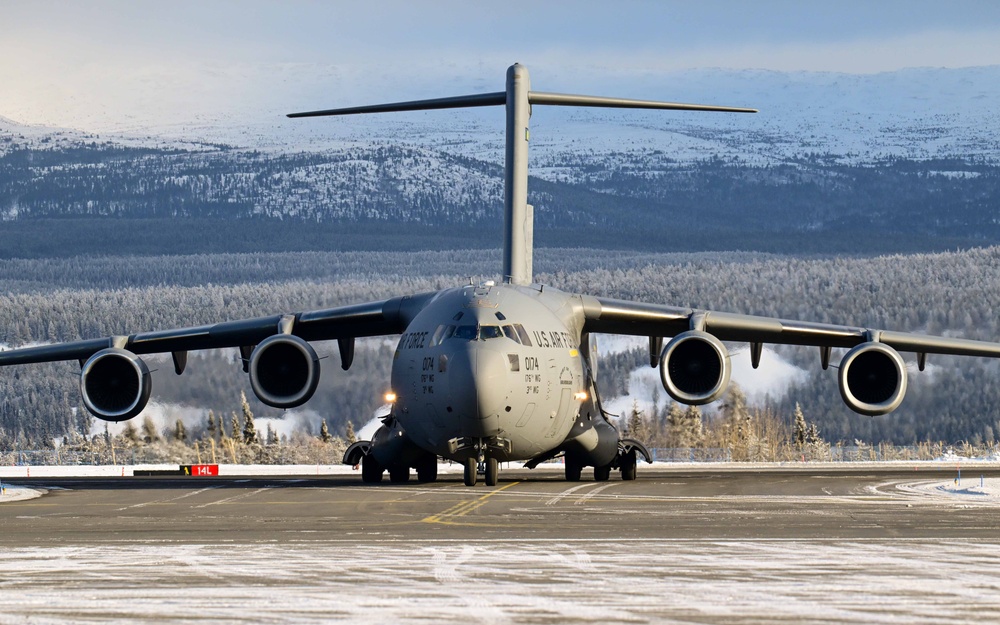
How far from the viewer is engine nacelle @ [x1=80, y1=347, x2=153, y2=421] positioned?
31.0m

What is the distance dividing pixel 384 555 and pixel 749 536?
427cm

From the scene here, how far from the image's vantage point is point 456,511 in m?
22.4

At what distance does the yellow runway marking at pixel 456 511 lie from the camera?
20.8 metres

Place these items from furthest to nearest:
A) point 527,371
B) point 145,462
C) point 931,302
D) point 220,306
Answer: point 220,306
point 931,302
point 145,462
point 527,371

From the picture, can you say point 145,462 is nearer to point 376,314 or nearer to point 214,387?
point 214,387

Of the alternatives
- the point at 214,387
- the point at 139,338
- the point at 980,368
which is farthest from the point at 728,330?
the point at 980,368

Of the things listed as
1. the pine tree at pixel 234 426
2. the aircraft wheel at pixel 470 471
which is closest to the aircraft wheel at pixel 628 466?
the aircraft wheel at pixel 470 471

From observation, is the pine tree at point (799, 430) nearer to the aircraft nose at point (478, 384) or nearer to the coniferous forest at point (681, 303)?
the coniferous forest at point (681, 303)

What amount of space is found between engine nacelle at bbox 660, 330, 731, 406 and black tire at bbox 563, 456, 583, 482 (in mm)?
2693

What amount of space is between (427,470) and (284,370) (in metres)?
3.54

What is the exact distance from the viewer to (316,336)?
32.8 m

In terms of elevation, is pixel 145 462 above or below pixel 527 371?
below

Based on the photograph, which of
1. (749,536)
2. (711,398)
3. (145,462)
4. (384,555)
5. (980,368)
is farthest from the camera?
(980,368)

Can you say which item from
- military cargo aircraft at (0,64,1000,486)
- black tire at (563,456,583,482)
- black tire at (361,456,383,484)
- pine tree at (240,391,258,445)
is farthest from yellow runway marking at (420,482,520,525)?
pine tree at (240,391,258,445)
